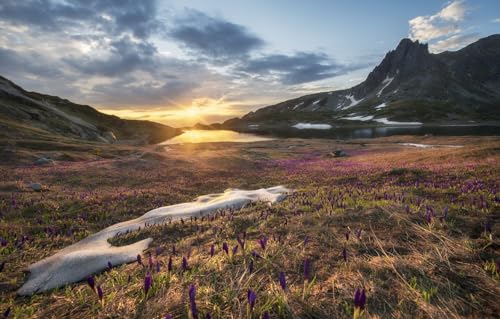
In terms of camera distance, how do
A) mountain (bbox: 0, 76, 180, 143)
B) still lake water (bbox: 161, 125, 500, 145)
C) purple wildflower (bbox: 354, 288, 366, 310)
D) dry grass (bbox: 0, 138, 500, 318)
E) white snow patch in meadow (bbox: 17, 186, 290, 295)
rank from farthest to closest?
still lake water (bbox: 161, 125, 500, 145), mountain (bbox: 0, 76, 180, 143), white snow patch in meadow (bbox: 17, 186, 290, 295), dry grass (bbox: 0, 138, 500, 318), purple wildflower (bbox: 354, 288, 366, 310)

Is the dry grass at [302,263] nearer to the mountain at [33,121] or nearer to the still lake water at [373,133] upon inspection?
the mountain at [33,121]

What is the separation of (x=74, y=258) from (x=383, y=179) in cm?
1515

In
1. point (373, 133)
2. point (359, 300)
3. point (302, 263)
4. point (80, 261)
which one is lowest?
point (373, 133)

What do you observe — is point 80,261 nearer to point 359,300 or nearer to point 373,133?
point 359,300

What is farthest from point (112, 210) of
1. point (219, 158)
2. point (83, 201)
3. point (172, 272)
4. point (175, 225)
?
point (219, 158)

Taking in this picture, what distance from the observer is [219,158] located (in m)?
37.2

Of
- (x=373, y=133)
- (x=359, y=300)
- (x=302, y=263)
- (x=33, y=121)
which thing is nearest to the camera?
(x=359, y=300)

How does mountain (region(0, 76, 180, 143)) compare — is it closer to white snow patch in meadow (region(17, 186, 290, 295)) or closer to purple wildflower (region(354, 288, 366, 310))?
white snow patch in meadow (region(17, 186, 290, 295))

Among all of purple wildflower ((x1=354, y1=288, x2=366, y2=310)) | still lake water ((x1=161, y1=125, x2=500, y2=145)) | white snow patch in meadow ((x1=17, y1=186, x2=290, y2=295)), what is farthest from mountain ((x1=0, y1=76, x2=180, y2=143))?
purple wildflower ((x1=354, y1=288, x2=366, y2=310))

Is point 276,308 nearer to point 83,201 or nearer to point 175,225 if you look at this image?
point 175,225

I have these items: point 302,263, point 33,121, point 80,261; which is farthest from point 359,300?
point 33,121

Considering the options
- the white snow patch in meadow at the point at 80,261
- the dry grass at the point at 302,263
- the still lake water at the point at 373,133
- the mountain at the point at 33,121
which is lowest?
the still lake water at the point at 373,133

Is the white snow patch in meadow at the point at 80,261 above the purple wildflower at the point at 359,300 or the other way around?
the other way around

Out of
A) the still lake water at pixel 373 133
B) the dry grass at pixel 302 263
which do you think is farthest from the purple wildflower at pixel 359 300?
the still lake water at pixel 373 133
